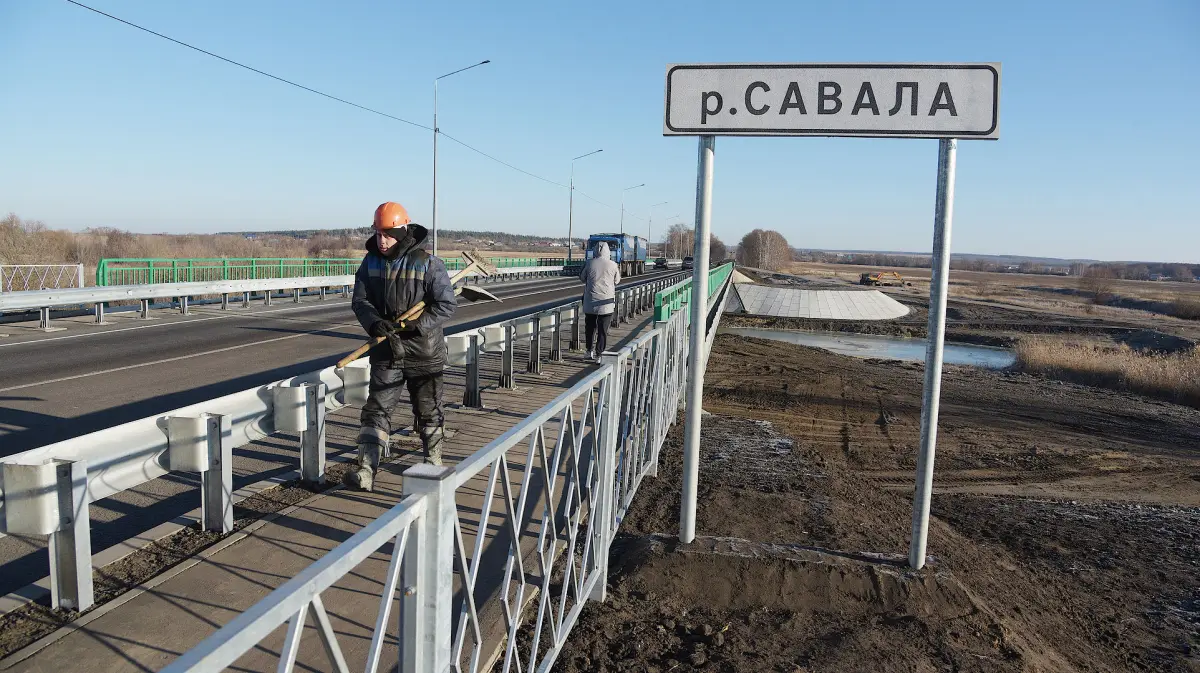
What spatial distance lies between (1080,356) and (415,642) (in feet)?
96.1

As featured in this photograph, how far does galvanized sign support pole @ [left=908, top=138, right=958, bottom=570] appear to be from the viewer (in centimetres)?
480

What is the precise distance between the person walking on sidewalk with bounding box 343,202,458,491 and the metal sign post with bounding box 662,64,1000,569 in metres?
1.88

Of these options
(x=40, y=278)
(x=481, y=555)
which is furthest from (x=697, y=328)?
(x=40, y=278)

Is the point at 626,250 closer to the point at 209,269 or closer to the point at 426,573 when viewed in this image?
the point at 209,269

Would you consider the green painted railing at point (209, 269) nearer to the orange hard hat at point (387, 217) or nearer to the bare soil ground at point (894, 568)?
the bare soil ground at point (894, 568)

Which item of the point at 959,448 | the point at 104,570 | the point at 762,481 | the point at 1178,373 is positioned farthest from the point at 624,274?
the point at 104,570

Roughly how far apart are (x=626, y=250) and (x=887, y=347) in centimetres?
→ 2633

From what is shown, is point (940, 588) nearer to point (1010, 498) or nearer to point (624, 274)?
point (1010, 498)

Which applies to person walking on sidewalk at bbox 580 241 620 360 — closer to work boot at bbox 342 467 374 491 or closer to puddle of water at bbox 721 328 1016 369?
work boot at bbox 342 467 374 491

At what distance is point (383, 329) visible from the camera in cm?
556

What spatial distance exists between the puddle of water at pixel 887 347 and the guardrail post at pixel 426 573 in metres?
29.5

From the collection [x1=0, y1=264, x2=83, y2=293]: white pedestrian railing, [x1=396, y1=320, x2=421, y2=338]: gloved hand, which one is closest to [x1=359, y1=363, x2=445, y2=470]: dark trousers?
[x1=396, y1=320, x2=421, y2=338]: gloved hand

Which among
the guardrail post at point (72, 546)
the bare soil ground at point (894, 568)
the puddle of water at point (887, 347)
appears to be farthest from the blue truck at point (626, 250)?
the guardrail post at point (72, 546)

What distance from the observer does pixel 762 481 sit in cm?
798
